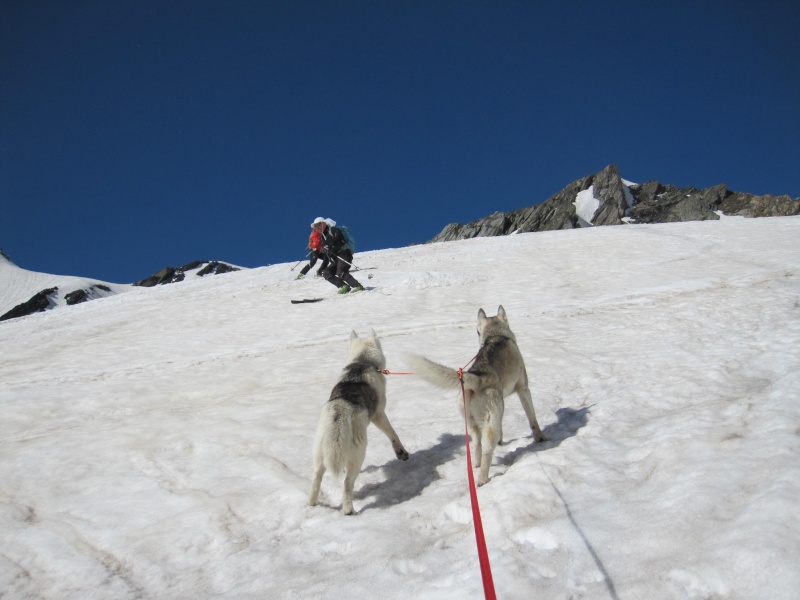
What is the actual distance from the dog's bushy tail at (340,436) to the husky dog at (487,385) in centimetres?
91

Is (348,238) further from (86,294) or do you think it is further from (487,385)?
(86,294)

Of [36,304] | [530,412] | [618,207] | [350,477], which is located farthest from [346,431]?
[36,304]

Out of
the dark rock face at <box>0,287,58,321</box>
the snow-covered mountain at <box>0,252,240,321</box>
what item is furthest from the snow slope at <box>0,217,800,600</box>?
the dark rock face at <box>0,287,58,321</box>

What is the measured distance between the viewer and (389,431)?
6.40 metres

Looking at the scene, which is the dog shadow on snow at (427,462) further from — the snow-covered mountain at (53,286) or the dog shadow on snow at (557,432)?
the snow-covered mountain at (53,286)

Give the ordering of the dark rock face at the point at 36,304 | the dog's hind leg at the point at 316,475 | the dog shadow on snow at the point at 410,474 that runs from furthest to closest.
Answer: the dark rock face at the point at 36,304, the dog shadow on snow at the point at 410,474, the dog's hind leg at the point at 316,475

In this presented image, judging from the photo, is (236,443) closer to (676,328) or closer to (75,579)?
(75,579)

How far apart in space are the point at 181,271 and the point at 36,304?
40.0 m

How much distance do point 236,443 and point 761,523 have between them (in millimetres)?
6551

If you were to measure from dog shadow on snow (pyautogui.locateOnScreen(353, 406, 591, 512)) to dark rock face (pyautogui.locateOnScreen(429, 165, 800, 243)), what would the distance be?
113 meters

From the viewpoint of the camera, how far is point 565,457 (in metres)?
5.45

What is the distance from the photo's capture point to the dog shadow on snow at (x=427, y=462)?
5.77m

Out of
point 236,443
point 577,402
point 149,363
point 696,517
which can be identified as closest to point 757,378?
point 577,402

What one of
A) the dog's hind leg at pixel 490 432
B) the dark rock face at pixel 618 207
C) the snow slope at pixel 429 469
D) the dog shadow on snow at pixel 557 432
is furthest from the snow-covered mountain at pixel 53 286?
the dog's hind leg at pixel 490 432
